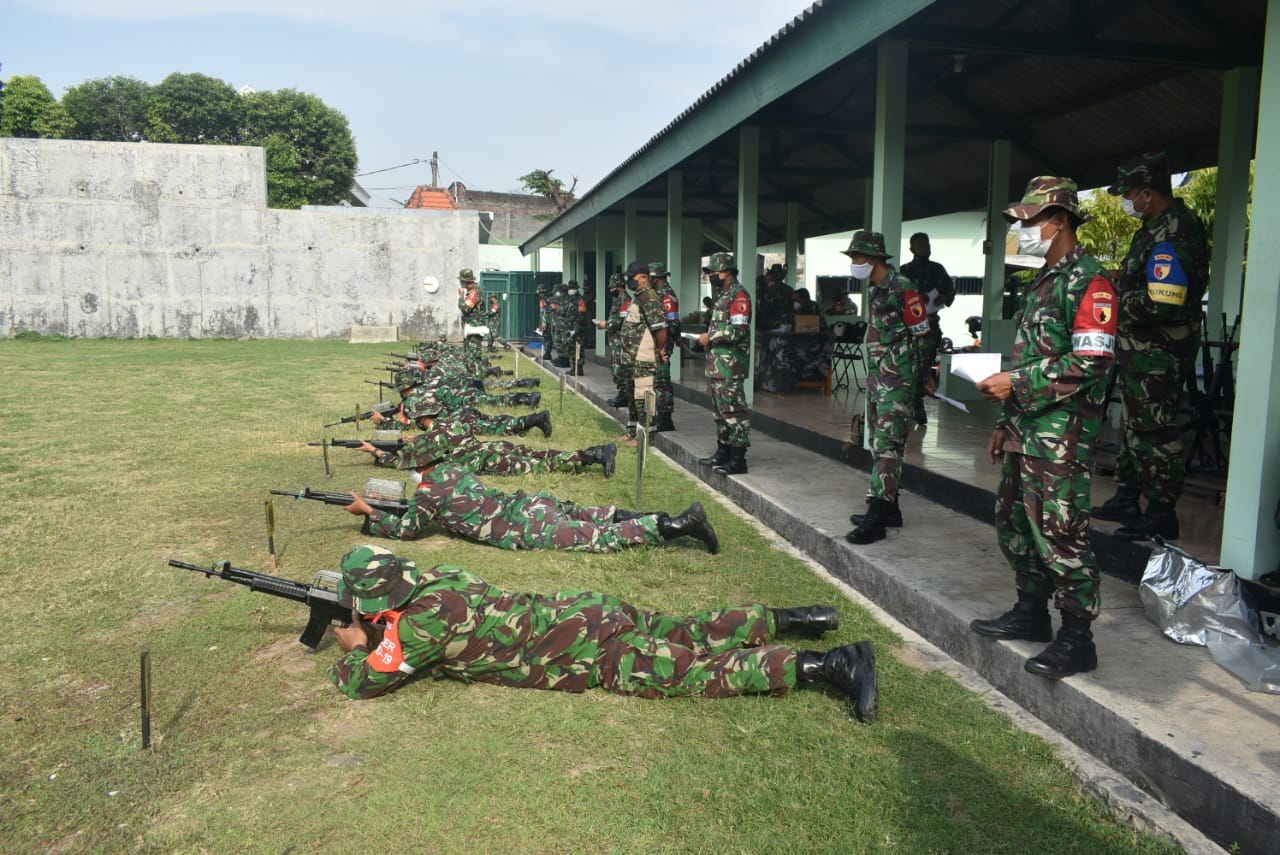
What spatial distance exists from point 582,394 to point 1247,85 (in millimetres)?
→ 9638

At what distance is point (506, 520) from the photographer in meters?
5.88

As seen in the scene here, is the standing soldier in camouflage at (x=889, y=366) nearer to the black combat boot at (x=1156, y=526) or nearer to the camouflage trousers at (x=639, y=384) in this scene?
the black combat boot at (x=1156, y=526)

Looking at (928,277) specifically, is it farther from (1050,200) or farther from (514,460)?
(1050,200)

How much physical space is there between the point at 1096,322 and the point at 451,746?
2.82m

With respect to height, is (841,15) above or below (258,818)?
above

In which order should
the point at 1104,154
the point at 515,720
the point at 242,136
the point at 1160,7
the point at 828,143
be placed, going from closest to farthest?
the point at 515,720
the point at 1160,7
the point at 1104,154
the point at 828,143
the point at 242,136

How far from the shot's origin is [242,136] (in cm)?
5388

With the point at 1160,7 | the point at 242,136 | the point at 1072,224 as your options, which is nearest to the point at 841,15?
the point at 1160,7

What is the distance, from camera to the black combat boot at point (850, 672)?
353cm

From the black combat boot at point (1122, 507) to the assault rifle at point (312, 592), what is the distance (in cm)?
398

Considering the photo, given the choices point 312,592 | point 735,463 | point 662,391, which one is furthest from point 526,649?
point 662,391

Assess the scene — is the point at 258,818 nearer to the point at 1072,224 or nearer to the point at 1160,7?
the point at 1072,224

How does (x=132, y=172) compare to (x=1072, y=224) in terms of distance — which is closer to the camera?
(x=1072, y=224)

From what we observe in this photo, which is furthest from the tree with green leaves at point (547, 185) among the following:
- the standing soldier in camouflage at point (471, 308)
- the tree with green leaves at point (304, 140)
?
the standing soldier in camouflage at point (471, 308)
